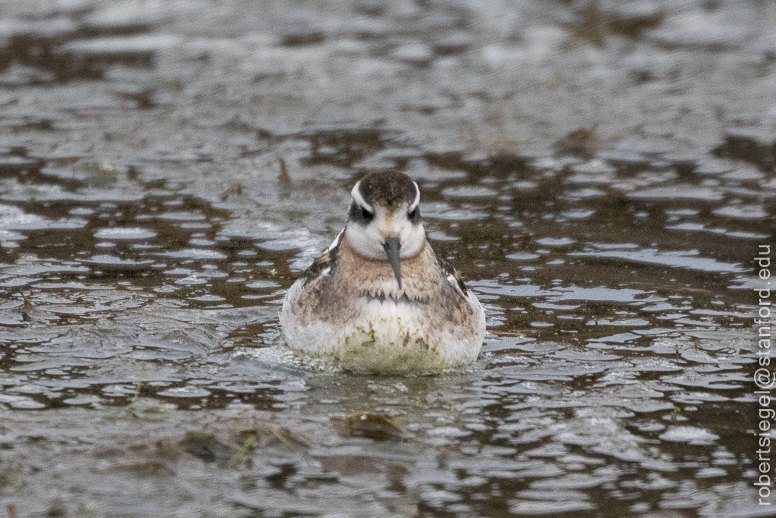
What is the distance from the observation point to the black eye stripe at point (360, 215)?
8.19 meters

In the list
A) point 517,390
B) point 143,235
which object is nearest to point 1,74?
point 143,235

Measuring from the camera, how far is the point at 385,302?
8195 mm

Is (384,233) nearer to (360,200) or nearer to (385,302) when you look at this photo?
(360,200)

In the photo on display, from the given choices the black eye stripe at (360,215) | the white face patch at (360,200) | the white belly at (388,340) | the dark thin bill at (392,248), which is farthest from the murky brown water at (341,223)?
the white face patch at (360,200)

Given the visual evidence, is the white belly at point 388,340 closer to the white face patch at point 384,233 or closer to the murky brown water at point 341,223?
the murky brown water at point 341,223

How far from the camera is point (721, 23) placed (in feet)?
61.5

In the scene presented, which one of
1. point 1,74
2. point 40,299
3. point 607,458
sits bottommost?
point 607,458

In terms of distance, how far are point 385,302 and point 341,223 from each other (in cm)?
383

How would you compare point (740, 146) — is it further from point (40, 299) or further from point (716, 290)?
point (40, 299)

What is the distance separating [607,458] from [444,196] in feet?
19.8

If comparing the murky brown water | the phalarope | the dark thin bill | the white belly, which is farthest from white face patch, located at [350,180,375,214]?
the murky brown water

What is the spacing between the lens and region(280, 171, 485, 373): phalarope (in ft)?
26.5

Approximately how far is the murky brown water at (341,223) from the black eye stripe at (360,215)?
3.87 ft

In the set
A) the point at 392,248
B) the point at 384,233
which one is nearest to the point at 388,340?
the point at 392,248
